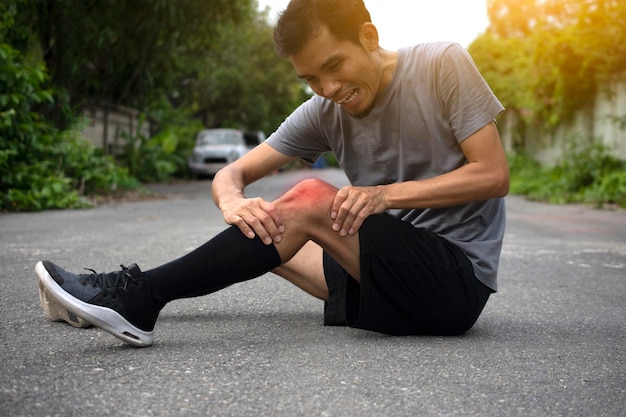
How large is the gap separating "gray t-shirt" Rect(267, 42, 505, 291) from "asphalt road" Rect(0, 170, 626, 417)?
43cm

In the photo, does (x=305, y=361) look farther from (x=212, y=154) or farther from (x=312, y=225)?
(x=212, y=154)

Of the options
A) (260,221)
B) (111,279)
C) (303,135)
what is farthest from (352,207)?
(111,279)

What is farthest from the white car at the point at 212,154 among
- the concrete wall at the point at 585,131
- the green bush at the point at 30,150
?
the green bush at the point at 30,150

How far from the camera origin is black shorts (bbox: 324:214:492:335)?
282cm

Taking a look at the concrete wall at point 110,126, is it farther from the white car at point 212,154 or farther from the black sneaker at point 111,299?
the black sneaker at point 111,299

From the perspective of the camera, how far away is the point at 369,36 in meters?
→ 2.86

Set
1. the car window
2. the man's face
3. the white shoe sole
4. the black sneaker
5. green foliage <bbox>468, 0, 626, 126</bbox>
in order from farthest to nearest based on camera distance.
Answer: the car window, green foliage <bbox>468, 0, 626, 126</bbox>, the white shoe sole, the man's face, the black sneaker

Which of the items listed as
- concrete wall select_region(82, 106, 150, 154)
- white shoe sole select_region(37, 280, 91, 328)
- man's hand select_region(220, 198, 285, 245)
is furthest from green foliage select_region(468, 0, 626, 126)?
white shoe sole select_region(37, 280, 91, 328)

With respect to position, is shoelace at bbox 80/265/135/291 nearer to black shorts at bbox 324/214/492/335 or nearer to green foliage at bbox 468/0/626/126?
black shorts at bbox 324/214/492/335

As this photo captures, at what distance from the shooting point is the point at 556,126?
20.0m

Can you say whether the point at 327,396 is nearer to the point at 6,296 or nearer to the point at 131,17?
the point at 6,296

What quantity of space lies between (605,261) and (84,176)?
8.77 meters

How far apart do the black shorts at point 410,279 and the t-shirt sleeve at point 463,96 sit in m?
0.41

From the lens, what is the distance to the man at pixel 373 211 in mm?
2711
